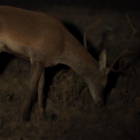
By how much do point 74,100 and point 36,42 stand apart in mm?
1586

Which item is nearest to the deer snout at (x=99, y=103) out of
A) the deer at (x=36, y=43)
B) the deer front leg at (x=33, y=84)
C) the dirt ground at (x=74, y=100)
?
the dirt ground at (x=74, y=100)

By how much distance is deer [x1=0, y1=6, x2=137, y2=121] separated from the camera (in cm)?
417

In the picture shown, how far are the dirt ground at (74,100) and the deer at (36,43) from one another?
1.17 feet

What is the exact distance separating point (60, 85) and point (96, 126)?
1.60 m

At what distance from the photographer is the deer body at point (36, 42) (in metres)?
4.17

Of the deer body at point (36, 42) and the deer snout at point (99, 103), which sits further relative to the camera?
the deer snout at point (99, 103)

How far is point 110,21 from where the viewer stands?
27.5 ft

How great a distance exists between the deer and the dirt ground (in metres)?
0.36

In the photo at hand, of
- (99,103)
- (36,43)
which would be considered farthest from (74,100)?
(36,43)

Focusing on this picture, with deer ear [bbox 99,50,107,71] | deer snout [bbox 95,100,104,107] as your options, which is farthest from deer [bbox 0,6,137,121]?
deer snout [bbox 95,100,104,107]

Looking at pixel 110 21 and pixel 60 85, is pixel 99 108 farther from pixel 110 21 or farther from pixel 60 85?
pixel 110 21

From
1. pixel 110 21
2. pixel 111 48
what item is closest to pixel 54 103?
pixel 111 48

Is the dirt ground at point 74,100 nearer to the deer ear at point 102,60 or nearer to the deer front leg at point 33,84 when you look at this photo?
the deer front leg at point 33,84

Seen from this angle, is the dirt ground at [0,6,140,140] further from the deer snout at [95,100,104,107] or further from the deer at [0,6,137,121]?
the deer at [0,6,137,121]
